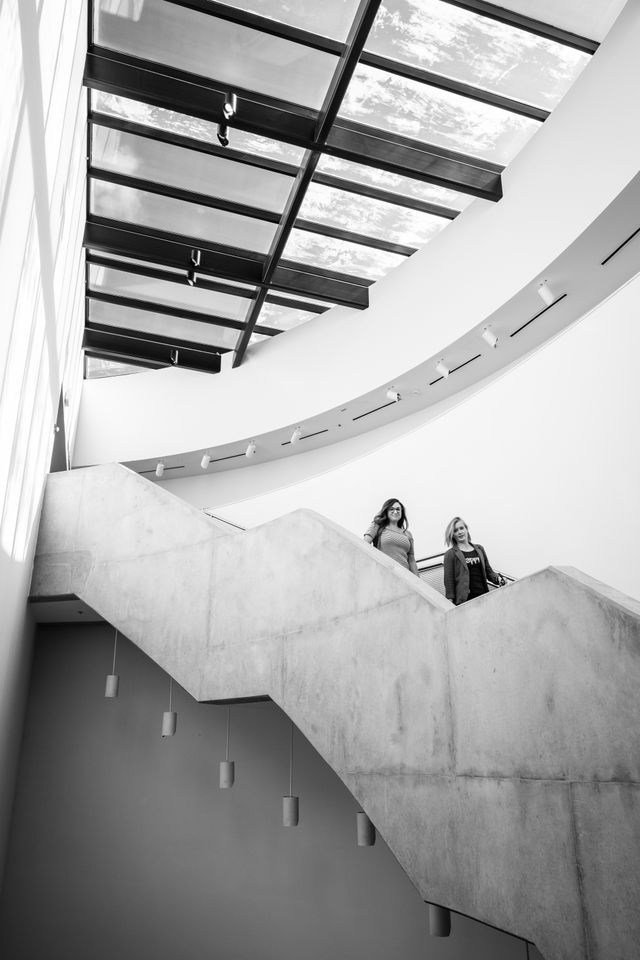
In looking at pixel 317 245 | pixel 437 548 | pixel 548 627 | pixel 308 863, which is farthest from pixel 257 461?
pixel 548 627

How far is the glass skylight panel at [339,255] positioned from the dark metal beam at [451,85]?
355 cm

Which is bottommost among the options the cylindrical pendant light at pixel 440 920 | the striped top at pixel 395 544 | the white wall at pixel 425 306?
the cylindrical pendant light at pixel 440 920

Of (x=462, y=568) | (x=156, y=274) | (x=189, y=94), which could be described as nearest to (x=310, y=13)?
(x=189, y=94)

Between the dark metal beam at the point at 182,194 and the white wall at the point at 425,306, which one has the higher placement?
the dark metal beam at the point at 182,194

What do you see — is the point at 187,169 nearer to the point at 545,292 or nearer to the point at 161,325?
the point at 161,325

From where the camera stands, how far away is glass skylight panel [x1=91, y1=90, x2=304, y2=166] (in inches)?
410

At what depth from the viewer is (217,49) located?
9.30 meters

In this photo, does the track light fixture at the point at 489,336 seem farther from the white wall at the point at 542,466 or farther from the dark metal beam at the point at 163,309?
the dark metal beam at the point at 163,309

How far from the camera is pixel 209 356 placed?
1666cm

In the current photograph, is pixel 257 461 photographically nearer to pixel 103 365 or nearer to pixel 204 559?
pixel 103 365

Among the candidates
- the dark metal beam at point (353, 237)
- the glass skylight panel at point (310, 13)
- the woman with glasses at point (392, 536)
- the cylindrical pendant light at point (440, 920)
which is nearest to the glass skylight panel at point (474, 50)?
the glass skylight panel at point (310, 13)

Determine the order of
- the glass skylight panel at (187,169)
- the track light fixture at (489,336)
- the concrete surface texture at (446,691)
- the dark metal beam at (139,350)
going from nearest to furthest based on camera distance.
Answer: the concrete surface texture at (446,691), the glass skylight panel at (187,169), the track light fixture at (489,336), the dark metal beam at (139,350)

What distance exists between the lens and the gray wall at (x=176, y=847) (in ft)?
29.2

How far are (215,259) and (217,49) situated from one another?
165 inches
